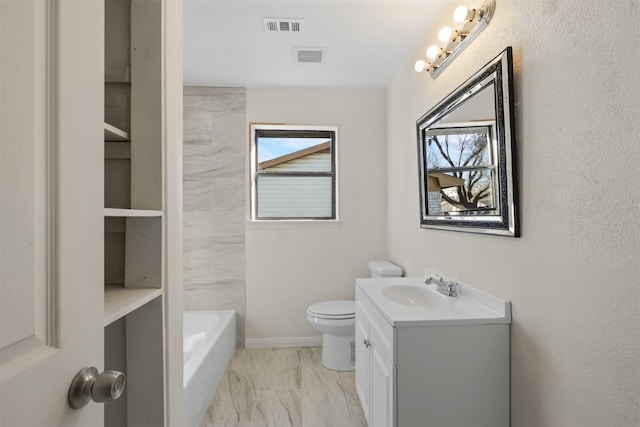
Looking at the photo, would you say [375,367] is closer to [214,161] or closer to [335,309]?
[335,309]

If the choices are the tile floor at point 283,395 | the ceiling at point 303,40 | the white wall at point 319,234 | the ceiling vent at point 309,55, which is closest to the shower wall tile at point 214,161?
the white wall at point 319,234

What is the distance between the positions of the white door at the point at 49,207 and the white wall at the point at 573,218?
3.98ft

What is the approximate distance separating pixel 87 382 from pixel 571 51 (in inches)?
58.1

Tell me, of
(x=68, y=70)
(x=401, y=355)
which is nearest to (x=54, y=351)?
(x=68, y=70)

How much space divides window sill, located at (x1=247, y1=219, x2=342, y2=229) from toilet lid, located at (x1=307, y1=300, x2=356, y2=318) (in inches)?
27.3

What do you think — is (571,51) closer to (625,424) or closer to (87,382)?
(625,424)

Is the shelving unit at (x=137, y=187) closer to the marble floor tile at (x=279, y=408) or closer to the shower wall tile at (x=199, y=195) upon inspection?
the marble floor tile at (x=279, y=408)

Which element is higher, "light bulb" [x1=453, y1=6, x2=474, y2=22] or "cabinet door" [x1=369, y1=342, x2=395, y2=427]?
"light bulb" [x1=453, y1=6, x2=474, y2=22]

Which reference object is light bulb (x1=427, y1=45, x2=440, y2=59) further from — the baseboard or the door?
the baseboard

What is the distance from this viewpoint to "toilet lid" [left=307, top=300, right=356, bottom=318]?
2.55m

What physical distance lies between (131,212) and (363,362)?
1.54 meters

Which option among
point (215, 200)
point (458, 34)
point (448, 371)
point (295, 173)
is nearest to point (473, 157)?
point (458, 34)

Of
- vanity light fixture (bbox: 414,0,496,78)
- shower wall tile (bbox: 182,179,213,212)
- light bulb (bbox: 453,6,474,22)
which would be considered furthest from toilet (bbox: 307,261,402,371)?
light bulb (bbox: 453,6,474,22)

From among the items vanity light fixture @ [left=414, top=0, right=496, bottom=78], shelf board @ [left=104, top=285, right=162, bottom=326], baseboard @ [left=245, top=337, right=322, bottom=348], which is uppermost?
vanity light fixture @ [left=414, top=0, right=496, bottom=78]
